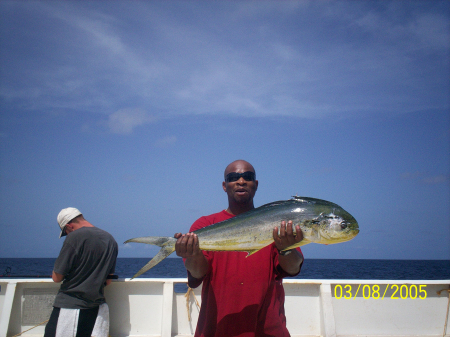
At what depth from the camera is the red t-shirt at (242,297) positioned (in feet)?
8.43

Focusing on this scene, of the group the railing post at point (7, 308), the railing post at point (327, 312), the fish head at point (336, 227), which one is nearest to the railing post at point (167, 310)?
the railing post at point (7, 308)

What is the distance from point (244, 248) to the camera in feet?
8.23

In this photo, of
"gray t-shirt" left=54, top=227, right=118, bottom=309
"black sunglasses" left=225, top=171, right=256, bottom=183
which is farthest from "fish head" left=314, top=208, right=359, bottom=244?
"gray t-shirt" left=54, top=227, right=118, bottom=309

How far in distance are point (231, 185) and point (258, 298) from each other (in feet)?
3.33

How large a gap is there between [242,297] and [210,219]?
31.1 inches

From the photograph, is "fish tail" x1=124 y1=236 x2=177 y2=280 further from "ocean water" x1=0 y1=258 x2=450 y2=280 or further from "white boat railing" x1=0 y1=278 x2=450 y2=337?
"ocean water" x1=0 y1=258 x2=450 y2=280

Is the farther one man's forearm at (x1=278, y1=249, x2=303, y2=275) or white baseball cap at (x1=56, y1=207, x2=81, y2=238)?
white baseball cap at (x1=56, y1=207, x2=81, y2=238)

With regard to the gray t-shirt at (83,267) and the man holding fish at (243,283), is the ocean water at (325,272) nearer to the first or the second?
the gray t-shirt at (83,267)

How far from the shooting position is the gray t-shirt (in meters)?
4.16

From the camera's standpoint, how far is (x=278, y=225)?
8.08 feet

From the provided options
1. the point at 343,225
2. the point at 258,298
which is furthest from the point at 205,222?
the point at 343,225

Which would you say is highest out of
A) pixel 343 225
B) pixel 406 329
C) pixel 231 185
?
pixel 231 185

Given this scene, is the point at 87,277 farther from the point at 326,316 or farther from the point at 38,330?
the point at 326,316

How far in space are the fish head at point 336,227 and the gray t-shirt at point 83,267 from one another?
10.8 feet
